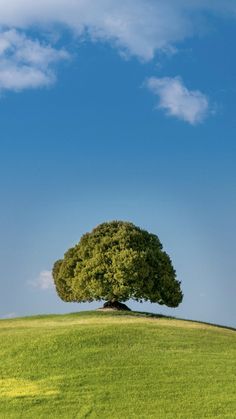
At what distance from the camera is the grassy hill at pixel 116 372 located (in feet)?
74.0

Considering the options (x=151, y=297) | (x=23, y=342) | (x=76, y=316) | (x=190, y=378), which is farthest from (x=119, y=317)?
(x=190, y=378)

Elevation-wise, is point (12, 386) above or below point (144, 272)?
below

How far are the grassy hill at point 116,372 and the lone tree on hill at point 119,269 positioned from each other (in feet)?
30.8

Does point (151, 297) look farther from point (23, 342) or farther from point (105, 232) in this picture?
point (23, 342)

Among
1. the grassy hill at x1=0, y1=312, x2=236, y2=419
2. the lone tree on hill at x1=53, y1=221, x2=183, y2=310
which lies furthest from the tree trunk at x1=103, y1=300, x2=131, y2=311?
the grassy hill at x1=0, y1=312, x2=236, y2=419

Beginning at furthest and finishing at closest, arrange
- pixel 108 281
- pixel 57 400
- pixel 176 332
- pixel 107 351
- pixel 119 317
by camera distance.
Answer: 1. pixel 108 281
2. pixel 119 317
3. pixel 176 332
4. pixel 107 351
5. pixel 57 400

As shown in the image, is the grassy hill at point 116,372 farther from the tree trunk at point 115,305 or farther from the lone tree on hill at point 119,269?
the tree trunk at point 115,305

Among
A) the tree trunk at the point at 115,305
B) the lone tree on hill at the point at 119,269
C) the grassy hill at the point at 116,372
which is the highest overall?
the lone tree on hill at the point at 119,269

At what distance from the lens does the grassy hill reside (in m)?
22.5

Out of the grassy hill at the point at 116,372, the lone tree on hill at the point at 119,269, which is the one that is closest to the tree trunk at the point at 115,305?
the lone tree on hill at the point at 119,269

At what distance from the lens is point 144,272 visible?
42344 millimetres

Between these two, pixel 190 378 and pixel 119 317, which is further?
pixel 119 317

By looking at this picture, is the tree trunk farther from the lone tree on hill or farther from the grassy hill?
the grassy hill

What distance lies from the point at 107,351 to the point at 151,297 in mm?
15905
